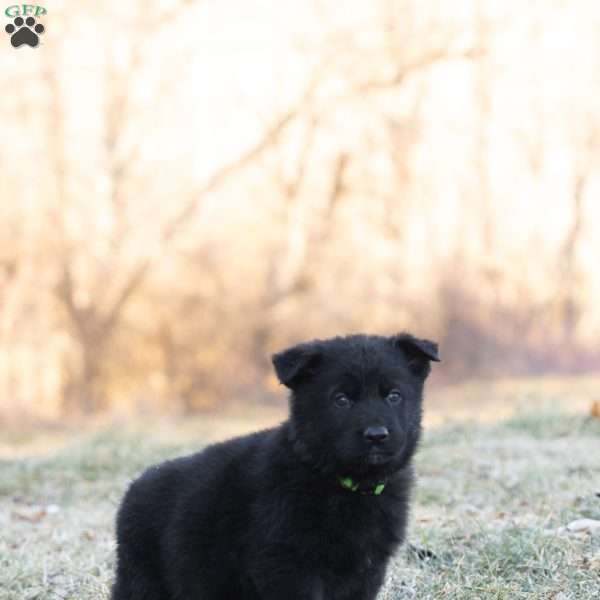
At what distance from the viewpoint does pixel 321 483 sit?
184 inches

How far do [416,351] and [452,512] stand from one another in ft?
10.3

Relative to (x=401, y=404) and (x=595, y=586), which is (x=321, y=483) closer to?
(x=401, y=404)

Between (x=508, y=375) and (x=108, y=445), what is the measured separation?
12.6 meters

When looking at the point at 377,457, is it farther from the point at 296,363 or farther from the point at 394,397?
the point at 296,363

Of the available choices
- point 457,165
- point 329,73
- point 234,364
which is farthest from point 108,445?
point 457,165

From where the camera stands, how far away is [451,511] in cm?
785

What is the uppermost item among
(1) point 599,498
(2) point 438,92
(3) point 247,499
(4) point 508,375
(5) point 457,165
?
(2) point 438,92

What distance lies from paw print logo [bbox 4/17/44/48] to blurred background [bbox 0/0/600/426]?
0.43 meters

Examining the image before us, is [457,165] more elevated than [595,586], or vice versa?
[457,165]

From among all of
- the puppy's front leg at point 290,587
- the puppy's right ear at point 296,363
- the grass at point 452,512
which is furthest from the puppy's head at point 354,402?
the grass at point 452,512

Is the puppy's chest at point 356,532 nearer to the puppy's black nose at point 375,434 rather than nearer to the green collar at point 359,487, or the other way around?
the green collar at point 359,487

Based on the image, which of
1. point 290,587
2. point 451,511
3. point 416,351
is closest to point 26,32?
point 451,511

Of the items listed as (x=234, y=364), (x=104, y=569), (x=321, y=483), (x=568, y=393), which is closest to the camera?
(x=321, y=483)

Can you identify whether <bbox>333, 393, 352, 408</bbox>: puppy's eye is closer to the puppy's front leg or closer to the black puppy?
the black puppy
